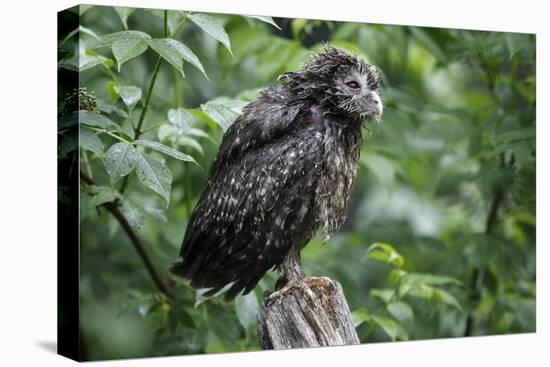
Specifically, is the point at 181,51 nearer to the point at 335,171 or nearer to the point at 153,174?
the point at 153,174

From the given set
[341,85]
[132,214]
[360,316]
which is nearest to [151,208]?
[132,214]

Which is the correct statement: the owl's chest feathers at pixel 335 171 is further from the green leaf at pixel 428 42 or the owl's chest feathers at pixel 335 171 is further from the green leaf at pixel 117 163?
the green leaf at pixel 428 42

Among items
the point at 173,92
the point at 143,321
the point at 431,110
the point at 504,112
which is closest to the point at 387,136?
the point at 431,110

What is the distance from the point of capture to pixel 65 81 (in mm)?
4113

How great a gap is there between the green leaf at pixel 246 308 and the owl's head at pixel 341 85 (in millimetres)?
944

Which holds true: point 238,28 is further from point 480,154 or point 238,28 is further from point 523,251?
point 523,251

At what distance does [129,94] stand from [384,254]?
5.18ft

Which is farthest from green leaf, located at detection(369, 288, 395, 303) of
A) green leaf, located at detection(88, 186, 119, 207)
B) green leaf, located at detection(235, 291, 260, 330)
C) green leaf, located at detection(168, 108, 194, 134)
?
green leaf, located at detection(88, 186, 119, 207)

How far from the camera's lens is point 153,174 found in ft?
13.0

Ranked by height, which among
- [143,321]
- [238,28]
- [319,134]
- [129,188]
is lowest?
[143,321]

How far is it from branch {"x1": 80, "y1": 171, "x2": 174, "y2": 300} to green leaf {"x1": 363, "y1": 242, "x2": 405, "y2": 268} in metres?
1.10

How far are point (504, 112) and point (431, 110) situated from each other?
1.42 feet

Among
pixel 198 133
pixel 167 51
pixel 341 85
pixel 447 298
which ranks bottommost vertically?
pixel 447 298

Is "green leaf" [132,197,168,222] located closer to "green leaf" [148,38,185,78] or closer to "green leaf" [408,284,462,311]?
"green leaf" [148,38,185,78]
